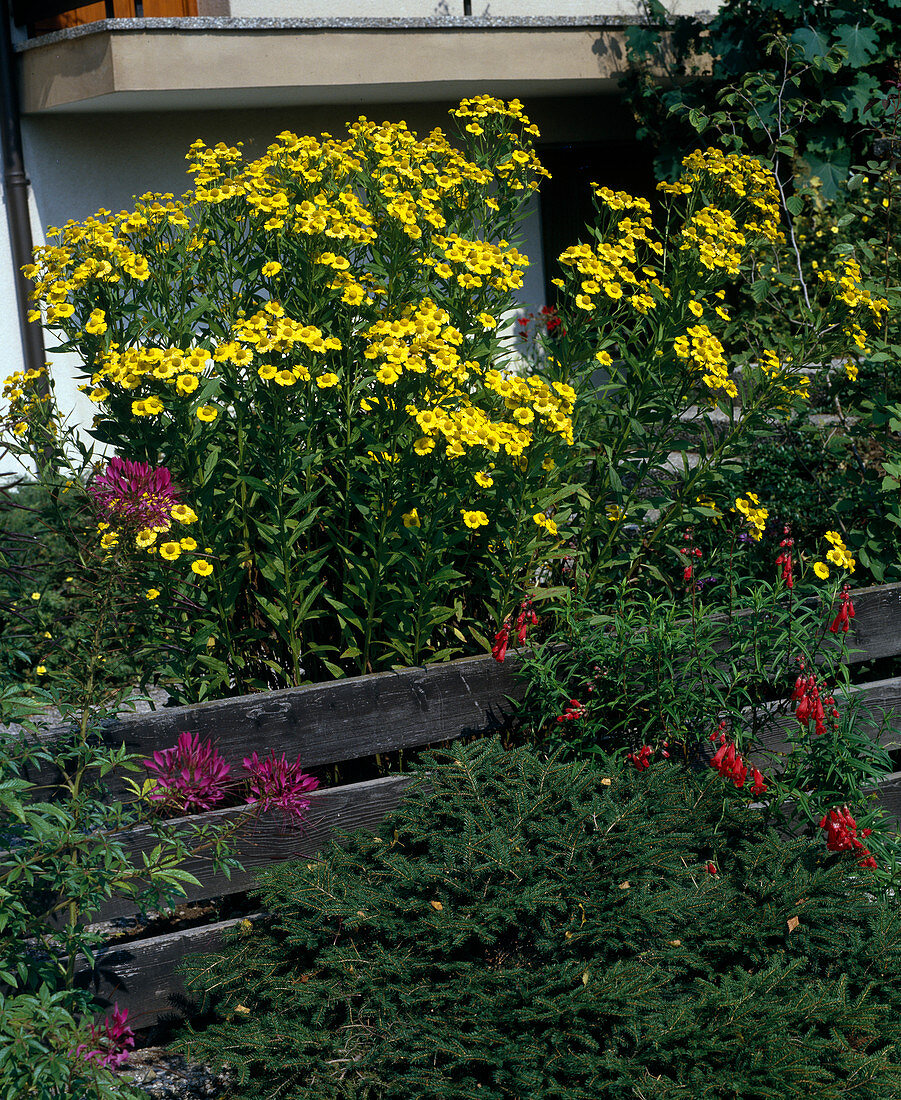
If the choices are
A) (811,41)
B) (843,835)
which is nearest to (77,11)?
(811,41)

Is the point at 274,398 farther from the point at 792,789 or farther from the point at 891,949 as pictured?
the point at 891,949

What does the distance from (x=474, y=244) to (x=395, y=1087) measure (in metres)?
2.01

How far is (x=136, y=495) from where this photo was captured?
228 cm

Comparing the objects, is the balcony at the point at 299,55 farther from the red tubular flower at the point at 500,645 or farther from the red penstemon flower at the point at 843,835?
the red penstemon flower at the point at 843,835

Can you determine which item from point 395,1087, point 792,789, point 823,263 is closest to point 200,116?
point 823,263

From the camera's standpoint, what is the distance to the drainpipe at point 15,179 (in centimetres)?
641

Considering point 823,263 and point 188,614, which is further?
point 823,263

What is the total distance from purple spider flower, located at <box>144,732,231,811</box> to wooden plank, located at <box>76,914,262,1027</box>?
0.36 meters

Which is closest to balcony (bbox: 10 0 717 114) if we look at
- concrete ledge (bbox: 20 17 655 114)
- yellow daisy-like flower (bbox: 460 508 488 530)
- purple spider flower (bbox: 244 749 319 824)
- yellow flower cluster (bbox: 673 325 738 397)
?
concrete ledge (bbox: 20 17 655 114)

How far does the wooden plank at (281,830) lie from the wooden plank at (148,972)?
0.10 meters

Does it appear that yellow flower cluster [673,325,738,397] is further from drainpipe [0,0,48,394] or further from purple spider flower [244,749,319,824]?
drainpipe [0,0,48,394]

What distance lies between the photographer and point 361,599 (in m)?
2.83

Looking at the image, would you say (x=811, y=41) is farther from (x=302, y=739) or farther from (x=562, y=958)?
(x=562, y=958)

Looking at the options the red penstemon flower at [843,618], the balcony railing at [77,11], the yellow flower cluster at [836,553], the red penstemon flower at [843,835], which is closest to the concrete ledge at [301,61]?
the balcony railing at [77,11]
